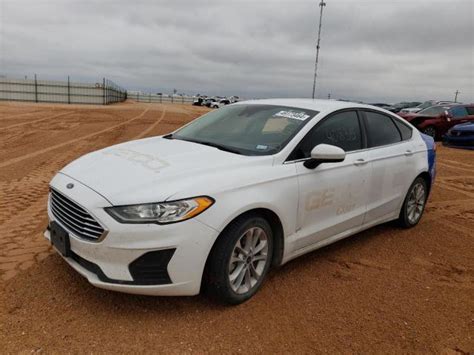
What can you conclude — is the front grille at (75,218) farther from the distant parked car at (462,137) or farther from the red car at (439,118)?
the red car at (439,118)

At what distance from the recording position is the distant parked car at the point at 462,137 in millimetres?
14234

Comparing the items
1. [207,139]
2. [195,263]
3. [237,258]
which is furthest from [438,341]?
[207,139]

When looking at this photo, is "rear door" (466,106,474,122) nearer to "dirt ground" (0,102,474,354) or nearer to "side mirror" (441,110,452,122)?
"side mirror" (441,110,452,122)

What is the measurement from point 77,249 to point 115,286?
0.41 m

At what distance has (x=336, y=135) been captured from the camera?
406 centimetres

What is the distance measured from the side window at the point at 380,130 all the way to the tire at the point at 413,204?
27.2 inches

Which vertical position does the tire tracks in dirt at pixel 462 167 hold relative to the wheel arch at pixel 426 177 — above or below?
below

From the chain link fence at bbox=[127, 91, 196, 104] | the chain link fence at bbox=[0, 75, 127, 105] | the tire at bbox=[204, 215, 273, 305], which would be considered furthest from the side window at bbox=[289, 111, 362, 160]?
the chain link fence at bbox=[127, 91, 196, 104]

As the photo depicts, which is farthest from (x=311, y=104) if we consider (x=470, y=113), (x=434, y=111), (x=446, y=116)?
(x=470, y=113)

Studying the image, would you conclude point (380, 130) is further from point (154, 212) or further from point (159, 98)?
point (159, 98)

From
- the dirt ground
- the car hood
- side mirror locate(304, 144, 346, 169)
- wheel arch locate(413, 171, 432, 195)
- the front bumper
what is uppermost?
side mirror locate(304, 144, 346, 169)

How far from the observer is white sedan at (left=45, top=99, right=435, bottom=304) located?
2.78 m

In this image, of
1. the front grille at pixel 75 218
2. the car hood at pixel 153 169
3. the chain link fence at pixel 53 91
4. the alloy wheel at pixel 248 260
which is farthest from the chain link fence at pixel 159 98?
the alloy wheel at pixel 248 260

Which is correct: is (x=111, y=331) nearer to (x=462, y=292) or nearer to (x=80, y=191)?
(x=80, y=191)
